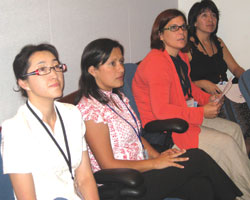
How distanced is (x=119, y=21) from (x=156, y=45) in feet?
1.72

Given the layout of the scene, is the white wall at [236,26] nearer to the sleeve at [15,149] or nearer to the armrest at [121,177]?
the armrest at [121,177]

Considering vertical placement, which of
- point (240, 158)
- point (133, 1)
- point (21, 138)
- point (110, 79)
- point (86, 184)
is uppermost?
point (133, 1)

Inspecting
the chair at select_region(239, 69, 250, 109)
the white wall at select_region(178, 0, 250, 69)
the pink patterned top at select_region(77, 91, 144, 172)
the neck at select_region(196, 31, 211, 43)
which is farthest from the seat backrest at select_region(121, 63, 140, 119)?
the white wall at select_region(178, 0, 250, 69)

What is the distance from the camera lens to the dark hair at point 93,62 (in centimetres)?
189

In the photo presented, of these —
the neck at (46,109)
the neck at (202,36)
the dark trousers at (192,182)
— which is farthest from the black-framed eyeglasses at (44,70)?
the neck at (202,36)

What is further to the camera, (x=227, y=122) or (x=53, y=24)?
(x=227, y=122)

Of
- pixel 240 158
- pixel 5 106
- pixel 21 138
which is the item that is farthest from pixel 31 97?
pixel 240 158

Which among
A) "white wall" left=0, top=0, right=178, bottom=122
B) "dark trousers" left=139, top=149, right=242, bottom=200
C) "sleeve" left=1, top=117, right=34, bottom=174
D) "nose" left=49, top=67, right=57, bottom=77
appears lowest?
"dark trousers" left=139, top=149, right=242, bottom=200

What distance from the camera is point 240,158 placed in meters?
2.30

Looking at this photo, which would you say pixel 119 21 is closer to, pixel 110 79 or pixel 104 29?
pixel 104 29

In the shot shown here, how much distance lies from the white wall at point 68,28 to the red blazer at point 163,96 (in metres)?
0.47

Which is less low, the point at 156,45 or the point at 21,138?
the point at 156,45

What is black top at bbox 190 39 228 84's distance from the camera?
3.31 metres

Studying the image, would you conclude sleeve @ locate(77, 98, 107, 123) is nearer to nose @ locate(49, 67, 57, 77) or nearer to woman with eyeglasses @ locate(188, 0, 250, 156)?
nose @ locate(49, 67, 57, 77)
